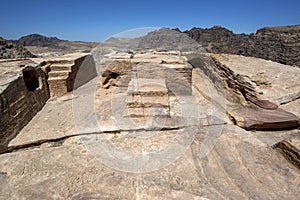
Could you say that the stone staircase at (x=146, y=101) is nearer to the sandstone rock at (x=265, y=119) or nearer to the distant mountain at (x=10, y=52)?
the sandstone rock at (x=265, y=119)

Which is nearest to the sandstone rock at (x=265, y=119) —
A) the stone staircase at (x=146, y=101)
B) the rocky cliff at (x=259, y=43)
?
the stone staircase at (x=146, y=101)

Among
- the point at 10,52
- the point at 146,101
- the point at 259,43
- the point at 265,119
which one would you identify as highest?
the point at 259,43

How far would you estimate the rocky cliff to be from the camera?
1791 cm

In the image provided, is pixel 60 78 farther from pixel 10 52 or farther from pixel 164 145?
pixel 10 52

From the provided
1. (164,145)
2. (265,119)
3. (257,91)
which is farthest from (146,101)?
(257,91)

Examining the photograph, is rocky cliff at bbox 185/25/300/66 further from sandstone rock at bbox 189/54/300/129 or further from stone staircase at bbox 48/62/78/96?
stone staircase at bbox 48/62/78/96

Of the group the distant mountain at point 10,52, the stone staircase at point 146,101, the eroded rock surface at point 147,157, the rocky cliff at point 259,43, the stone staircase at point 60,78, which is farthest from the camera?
the rocky cliff at point 259,43

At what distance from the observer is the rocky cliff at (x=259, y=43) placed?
705 inches

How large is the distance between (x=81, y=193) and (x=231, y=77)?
3.41 meters

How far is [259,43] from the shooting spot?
22516 millimetres

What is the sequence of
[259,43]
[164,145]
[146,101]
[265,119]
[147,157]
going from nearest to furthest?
[147,157]
[164,145]
[265,119]
[146,101]
[259,43]

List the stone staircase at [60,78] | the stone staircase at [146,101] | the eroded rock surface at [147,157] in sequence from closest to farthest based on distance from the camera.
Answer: the eroded rock surface at [147,157]
the stone staircase at [146,101]
the stone staircase at [60,78]

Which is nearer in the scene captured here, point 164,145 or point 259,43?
point 164,145

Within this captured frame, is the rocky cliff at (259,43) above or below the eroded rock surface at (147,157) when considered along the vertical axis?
above
